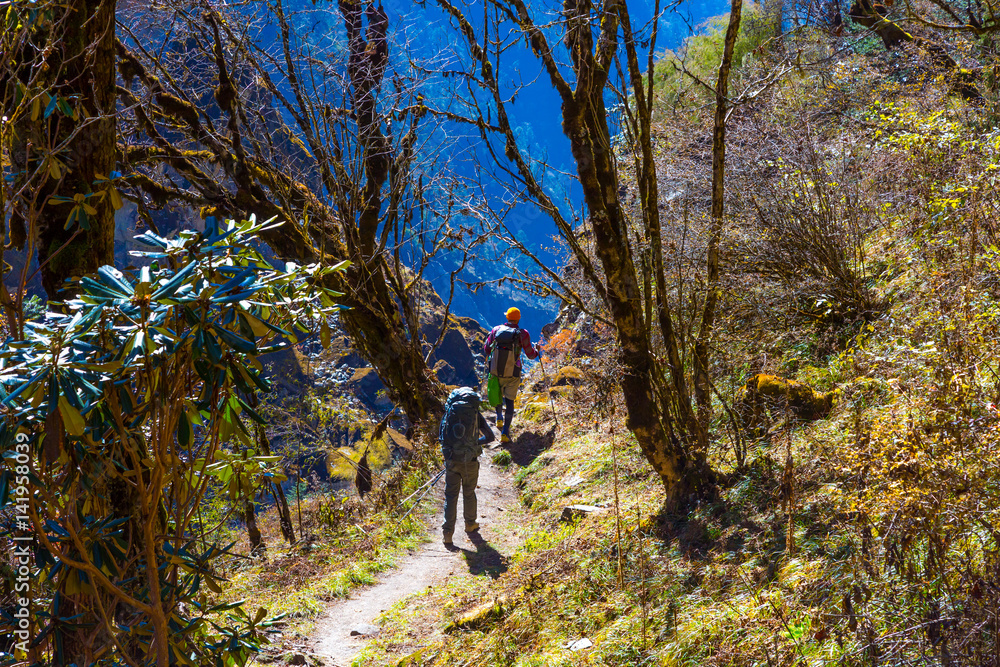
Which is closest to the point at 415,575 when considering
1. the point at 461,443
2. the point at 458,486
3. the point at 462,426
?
the point at 458,486

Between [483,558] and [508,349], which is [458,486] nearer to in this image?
[483,558]

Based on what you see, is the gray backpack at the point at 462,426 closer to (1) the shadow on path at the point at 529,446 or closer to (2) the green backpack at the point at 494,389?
(2) the green backpack at the point at 494,389

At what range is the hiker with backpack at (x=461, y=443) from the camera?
6.29m

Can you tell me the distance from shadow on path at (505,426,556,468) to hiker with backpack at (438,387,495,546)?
3.03 meters

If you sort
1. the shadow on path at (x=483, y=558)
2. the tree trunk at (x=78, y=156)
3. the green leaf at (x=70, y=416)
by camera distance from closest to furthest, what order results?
1. the green leaf at (x=70, y=416)
2. the tree trunk at (x=78, y=156)
3. the shadow on path at (x=483, y=558)

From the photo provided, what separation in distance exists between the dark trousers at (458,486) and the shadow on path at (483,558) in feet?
0.92

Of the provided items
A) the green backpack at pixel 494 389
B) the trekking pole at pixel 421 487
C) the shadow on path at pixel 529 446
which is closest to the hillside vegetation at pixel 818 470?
the shadow on path at pixel 529 446

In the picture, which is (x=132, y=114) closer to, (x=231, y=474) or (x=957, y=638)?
(x=231, y=474)

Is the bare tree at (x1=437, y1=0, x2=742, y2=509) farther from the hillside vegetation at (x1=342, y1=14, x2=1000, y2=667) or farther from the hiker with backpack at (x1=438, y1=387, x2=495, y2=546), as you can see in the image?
the hiker with backpack at (x1=438, y1=387, x2=495, y2=546)

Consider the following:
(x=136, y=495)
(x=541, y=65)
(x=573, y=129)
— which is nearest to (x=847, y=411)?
(x=573, y=129)

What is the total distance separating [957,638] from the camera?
2.52m

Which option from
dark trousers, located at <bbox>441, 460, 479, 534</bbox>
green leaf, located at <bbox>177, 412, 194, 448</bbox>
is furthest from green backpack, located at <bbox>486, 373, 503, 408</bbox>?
green leaf, located at <bbox>177, 412, 194, 448</bbox>

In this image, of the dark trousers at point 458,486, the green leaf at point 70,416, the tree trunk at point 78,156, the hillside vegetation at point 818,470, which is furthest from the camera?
the dark trousers at point 458,486

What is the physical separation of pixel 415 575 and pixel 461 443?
1.36 m
